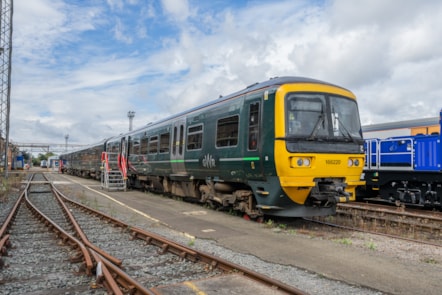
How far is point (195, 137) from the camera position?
1185 centimetres

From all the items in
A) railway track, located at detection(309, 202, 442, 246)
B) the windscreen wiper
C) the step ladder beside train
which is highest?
the windscreen wiper

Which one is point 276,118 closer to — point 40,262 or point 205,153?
point 205,153

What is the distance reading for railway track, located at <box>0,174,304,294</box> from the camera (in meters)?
4.51

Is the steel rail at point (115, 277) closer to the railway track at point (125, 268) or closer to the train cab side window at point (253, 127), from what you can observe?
the railway track at point (125, 268)

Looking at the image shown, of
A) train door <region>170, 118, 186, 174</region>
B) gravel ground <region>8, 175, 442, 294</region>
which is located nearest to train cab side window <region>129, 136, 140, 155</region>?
train door <region>170, 118, 186, 174</region>

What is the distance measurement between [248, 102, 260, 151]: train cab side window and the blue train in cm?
643

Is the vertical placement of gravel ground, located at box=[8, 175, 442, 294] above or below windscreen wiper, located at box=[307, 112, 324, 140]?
below

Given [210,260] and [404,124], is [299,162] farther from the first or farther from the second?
[404,124]

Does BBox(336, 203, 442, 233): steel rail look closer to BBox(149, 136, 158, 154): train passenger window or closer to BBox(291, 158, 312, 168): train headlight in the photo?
BBox(291, 158, 312, 168): train headlight

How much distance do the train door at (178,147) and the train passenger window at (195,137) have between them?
0.50 metres

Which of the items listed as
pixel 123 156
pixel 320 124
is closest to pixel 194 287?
pixel 320 124

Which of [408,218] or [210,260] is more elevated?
[408,218]

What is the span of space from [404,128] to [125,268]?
13.8m

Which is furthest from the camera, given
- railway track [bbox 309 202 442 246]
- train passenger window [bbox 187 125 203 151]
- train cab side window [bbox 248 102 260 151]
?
train passenger window [bbox 187 125 203 151]
